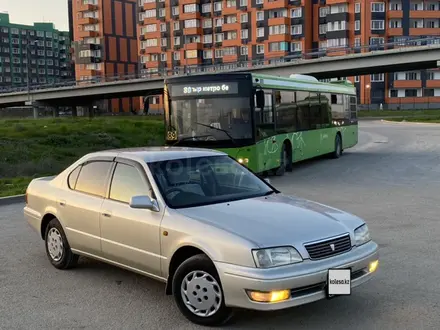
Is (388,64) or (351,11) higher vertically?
(351,11)

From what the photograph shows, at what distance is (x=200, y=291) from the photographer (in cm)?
490

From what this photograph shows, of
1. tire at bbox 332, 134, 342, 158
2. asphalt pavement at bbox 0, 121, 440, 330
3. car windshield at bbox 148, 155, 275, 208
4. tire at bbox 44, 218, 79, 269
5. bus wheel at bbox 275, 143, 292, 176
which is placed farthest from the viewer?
tire at bbox 332, 134, 342, 158

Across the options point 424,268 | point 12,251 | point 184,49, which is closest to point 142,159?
point 12,251

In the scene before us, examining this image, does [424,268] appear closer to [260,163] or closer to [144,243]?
[144,243]

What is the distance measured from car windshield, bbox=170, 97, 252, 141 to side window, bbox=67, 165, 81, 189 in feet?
23.9

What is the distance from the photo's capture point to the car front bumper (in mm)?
4472

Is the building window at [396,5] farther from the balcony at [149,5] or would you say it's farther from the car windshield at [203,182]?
the car windshield at [203,182]

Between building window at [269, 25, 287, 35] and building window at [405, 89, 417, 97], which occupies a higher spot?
building window at [269, 25, 287, 35]

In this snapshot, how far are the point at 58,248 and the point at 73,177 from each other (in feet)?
3.00

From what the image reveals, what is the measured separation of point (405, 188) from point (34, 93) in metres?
81.0

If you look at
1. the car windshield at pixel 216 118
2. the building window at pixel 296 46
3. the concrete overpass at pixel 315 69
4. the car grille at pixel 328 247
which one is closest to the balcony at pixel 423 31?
the building window at pixel 296 46

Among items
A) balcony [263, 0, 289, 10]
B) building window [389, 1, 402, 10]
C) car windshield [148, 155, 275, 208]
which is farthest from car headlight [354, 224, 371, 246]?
balcony [263, 0, 289, 10]

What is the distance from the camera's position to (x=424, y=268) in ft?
21.6

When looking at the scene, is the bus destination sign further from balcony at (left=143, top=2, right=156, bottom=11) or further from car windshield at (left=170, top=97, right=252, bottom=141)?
balcony at (left=143, top=2, right=156, bottom=11)
